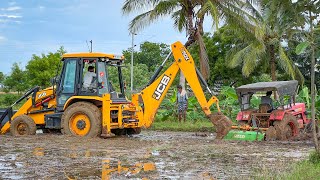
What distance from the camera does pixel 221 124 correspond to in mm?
15383

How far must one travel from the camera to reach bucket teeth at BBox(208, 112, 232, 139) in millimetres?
15305

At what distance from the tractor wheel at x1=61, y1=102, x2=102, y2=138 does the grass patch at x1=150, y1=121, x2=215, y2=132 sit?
5.37m

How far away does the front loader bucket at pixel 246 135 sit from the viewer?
14.8 metres

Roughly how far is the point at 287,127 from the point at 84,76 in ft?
21.0

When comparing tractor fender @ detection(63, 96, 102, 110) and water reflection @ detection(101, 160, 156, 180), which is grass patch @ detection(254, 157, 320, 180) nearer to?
water reflection @ detection(101, 160, 156, 180)

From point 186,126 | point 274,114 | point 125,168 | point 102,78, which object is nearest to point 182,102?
point 186,126

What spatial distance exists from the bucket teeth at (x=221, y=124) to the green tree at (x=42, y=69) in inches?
1161

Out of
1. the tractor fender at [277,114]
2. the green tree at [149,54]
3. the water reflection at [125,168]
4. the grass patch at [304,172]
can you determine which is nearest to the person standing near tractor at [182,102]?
the tractor fender at [277,114]

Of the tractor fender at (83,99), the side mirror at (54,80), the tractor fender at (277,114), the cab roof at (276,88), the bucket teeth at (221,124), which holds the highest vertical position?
the side mirror at (54,80)

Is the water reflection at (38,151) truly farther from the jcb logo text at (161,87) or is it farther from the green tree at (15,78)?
the green tree at (15,78)

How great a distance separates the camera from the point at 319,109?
22172mm

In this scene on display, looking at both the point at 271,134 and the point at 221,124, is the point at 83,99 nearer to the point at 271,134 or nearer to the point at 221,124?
the point at 221,124

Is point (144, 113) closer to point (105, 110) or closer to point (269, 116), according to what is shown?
point (105, 110)

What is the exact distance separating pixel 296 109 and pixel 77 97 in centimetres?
703
